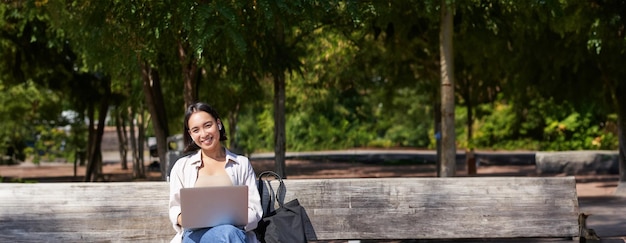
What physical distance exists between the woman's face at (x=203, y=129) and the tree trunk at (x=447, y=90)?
5372 millimetres

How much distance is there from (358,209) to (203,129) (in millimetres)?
1459

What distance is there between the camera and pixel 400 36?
18.3 meters

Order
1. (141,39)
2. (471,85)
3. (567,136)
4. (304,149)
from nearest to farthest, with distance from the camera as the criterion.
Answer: (141,39) < (471,85) < (567,136) < (304,149)

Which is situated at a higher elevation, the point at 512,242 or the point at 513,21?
the point at 513,21

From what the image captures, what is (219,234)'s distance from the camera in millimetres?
5602

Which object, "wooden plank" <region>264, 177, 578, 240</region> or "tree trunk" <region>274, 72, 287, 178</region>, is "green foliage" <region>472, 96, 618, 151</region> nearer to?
"tree trunk" <region>274, 72, 287, 178</region>

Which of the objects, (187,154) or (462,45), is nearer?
(187,154)

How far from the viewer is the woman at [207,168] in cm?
589

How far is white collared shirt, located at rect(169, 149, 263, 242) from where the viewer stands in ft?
19.3

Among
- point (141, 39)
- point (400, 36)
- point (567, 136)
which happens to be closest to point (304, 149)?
point (567, 136)

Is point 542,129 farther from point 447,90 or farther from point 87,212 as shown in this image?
point 87,212

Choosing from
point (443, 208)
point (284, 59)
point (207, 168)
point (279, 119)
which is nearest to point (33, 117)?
point (279, 119)

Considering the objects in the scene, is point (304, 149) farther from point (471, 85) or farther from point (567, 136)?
point (471, 85)

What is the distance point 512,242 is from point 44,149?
24.4 meters
